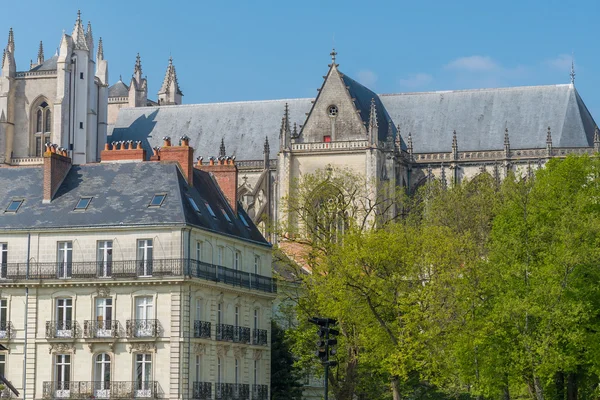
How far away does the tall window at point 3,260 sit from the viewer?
42688mm

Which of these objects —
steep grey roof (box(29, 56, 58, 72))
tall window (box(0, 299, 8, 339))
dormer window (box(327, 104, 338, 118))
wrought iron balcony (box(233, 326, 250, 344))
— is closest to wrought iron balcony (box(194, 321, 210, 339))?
wrought iron balcony (box(233, 326, 250, 344))

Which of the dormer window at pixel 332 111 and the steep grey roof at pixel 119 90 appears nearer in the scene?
the dormer window at pixel 332 111

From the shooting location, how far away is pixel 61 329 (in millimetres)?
41688

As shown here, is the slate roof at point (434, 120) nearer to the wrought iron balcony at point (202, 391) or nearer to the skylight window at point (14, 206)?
the skylight window at point (14, 206)

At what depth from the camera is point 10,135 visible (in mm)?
86688

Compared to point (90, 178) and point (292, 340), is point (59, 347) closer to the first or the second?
point (90, 178)

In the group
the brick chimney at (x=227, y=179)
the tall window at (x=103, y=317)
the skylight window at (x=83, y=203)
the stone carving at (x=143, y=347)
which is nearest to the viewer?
the stone carving at (x=143, y=347)

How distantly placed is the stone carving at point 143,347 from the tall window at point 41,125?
4758 centimetres

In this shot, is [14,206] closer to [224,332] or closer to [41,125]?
[224,332]

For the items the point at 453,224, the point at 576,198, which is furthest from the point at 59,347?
the point at 453,224

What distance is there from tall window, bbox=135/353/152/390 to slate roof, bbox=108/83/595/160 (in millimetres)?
39865

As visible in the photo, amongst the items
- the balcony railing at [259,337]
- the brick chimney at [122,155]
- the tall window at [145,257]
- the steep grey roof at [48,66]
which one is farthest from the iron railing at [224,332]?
the steep grey roof at [48,66]

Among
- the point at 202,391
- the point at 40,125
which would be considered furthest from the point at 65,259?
the point at 40,125

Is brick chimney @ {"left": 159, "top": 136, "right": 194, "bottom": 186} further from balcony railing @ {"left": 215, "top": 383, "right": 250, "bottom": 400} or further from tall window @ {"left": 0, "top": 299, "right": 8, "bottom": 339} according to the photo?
tall window @ {"left": 0, "top": 299, "right": 8, "bottom": 339}
